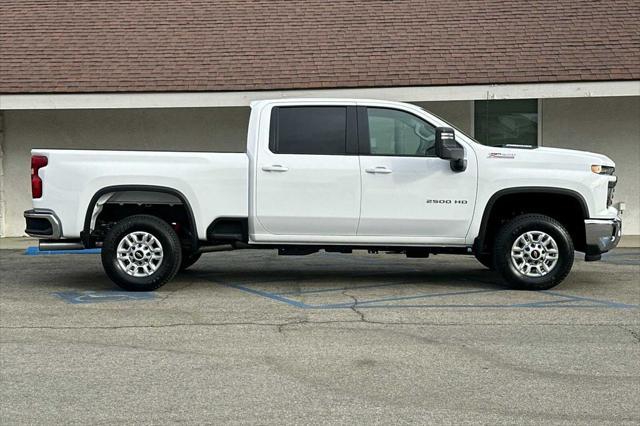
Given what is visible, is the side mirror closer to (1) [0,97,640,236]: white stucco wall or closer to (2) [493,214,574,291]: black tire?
(2) [493,214,574,291]: black tire

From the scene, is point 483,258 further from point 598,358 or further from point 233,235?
point 598,358

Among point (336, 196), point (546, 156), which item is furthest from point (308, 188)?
point (546, 156)

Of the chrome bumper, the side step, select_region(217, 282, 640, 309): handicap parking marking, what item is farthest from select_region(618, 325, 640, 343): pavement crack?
the chrome bumper

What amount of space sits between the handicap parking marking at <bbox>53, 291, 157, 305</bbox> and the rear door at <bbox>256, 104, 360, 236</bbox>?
4.67 feet

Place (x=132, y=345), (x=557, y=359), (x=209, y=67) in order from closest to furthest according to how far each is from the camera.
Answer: (x=557, y=359), (x=132, y=345), (x=209, y=67)

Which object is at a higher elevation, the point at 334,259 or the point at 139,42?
Result: the point at 139,42

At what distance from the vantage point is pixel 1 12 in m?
19.7

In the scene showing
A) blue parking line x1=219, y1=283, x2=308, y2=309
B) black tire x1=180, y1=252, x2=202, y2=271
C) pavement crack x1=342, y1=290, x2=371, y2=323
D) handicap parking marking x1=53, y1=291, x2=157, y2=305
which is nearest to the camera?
pavement crack x1=342, y1=290, x2=371, y2=323

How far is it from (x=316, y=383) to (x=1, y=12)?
15293 millimetres

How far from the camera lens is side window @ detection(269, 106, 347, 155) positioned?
10.9m

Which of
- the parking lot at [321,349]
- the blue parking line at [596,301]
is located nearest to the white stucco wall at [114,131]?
the parking lot at [321,349]

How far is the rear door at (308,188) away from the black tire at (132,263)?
0.98 m

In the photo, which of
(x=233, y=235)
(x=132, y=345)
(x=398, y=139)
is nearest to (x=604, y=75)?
(x=398, y=139)

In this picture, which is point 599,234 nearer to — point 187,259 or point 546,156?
point 546,156
